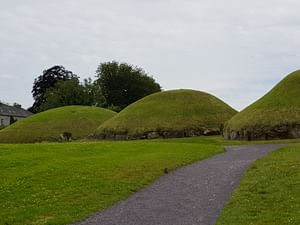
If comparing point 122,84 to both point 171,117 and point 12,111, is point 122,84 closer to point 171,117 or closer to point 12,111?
point 12,111

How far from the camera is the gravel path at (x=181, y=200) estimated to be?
12023mm

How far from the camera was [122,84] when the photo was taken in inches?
4609

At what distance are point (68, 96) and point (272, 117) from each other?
6756 cm

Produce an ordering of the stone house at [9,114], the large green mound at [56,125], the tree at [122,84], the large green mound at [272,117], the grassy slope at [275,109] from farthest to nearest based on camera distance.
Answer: the stone house at [9,114]
the tree at [122,84]
the large green mound at [56,125]
the grassy slope at [275,109]
the large green mound at [272,117]

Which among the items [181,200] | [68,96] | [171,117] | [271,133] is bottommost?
[181,200]

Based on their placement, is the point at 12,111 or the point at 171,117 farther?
the point at 12,111

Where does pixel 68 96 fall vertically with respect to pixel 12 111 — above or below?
above

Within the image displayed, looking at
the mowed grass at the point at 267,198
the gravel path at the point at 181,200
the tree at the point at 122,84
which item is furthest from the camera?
the tree at the point at 122,84

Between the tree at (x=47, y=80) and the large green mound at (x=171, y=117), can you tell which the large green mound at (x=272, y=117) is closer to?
the large green mound at (x=171, y=117)

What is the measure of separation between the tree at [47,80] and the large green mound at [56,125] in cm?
4205

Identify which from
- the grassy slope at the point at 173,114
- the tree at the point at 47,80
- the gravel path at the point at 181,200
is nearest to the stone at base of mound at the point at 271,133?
the grassy slope at the point at 173,114

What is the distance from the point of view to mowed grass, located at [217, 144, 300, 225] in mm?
11281

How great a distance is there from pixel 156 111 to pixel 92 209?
46.4m

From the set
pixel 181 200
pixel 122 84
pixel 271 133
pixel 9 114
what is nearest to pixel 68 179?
pixel 181 200
